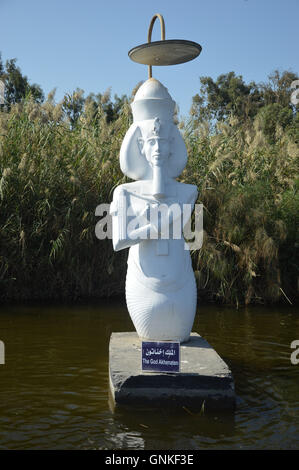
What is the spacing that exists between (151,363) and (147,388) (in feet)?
0.61

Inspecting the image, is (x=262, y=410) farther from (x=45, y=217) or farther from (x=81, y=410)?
(x=45, y=217)

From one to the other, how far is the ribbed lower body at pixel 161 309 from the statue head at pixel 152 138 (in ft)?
3.27

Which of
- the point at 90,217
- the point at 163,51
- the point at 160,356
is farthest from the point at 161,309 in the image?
the point at 90,217

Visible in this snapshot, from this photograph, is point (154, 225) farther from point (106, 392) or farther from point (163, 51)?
point (163, 51)

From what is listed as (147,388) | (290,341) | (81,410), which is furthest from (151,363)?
(290,341)

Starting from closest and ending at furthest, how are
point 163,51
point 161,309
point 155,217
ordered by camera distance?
point 161,309
point 155,217
point 163,51

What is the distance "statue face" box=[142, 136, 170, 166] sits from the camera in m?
4.75

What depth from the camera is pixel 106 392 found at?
4.44 meters

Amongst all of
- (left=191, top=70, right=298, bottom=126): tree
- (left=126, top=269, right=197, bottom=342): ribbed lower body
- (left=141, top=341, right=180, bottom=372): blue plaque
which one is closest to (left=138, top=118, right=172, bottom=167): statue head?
(left=126, top=269, right=197, bottom=342): ribbed lower body

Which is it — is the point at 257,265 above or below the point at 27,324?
above

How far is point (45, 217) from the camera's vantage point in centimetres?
813

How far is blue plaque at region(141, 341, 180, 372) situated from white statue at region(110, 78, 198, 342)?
563 mm

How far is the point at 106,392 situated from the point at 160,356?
0.69 metres
